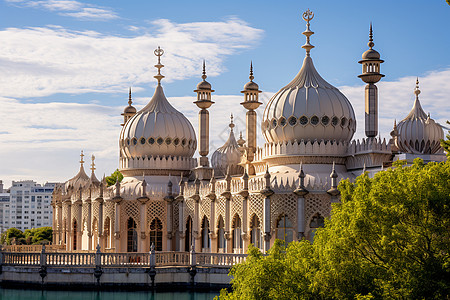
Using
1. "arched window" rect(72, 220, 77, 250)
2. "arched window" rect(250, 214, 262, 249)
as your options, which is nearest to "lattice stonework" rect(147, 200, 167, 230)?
"arched window" rect(250, 214, 262, 249)

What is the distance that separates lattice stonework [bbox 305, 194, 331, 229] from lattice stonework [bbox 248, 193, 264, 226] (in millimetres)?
2411

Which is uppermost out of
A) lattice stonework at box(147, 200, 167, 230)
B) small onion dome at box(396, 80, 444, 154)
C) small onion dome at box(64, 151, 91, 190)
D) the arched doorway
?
small onion dome at box(396, 80, 444, 154)

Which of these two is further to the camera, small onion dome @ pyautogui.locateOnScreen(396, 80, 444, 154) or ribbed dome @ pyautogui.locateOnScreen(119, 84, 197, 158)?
ribbed dome @ pyautogui.locateOnScreen(119, 84, 197, 158)

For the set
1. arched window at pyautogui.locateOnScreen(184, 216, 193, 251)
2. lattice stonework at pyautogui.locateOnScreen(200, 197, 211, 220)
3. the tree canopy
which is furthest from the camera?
arched window at pyautogui.locateOnScreen(184, 216, 193, 251)

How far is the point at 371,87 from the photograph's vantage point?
1829 inches

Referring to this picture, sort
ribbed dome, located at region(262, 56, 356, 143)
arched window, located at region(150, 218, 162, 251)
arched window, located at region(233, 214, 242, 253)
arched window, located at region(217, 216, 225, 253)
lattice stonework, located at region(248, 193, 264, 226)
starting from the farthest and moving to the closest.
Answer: arched window, located at region(150, 218, 162, 251)
arched window, located at region(217, 216, 225, 253)
ribbed dome, located at region(262, 56, 356, 143)
arched window, located at region(233, 214, 242, 253)
lattice stonework, located at region(248, 193, 264, 226)

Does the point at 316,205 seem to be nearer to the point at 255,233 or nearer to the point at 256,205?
the point at 256,205

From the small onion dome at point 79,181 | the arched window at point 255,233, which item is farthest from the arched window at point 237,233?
the small onion dome at point 79,181

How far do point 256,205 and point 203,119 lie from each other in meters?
10.8

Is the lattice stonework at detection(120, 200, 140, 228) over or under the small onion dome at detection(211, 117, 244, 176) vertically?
under

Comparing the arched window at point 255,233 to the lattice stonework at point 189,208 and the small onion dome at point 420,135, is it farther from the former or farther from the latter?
the small onion dome at point 420,135

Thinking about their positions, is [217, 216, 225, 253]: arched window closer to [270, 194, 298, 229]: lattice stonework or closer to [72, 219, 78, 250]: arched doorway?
[270, 194, 298, 229]: lattice stonework

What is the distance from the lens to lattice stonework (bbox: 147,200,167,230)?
54.4 meters

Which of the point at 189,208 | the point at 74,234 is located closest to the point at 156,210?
the point at 189,208
